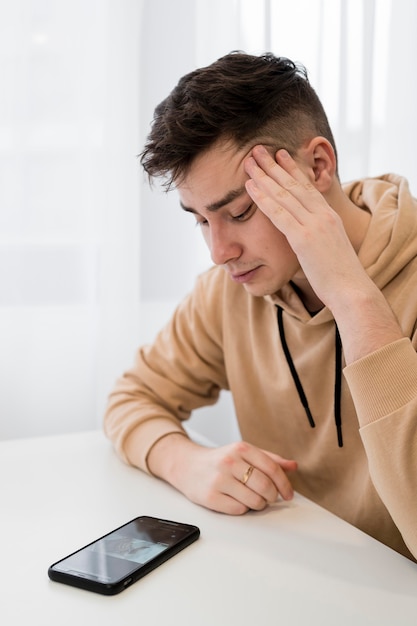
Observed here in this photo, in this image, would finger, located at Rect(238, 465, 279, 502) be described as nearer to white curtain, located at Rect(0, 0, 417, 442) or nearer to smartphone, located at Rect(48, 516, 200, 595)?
smartphone, located at Rect(48, 516, 200, 595)

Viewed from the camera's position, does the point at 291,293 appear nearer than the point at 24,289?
Yes

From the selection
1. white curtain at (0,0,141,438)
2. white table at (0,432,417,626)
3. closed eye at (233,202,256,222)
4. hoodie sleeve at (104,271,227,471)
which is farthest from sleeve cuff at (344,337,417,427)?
white curtain at (0,0,141,438)

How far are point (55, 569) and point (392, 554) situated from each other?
38 centimetres

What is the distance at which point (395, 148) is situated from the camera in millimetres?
1857

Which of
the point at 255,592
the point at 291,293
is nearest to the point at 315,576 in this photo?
the point at 255,592

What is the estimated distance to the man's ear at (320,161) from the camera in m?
1.08

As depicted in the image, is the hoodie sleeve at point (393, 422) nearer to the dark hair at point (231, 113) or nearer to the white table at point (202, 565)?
the white table at point (202, 565)

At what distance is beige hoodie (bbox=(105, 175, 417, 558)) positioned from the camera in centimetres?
83

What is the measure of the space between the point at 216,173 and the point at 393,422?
16.3 inches

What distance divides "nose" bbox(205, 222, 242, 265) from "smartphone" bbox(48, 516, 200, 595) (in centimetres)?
37

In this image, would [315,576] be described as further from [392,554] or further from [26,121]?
[26,121]

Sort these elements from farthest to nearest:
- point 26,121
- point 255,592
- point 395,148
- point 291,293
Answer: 1. point 395,148
2. point 26,121
3. point 291,293
4. point 255,592

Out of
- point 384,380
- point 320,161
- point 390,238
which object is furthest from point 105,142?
point 384,380

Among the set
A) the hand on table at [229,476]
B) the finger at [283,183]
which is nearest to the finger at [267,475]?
the hand on table at [229,476]
